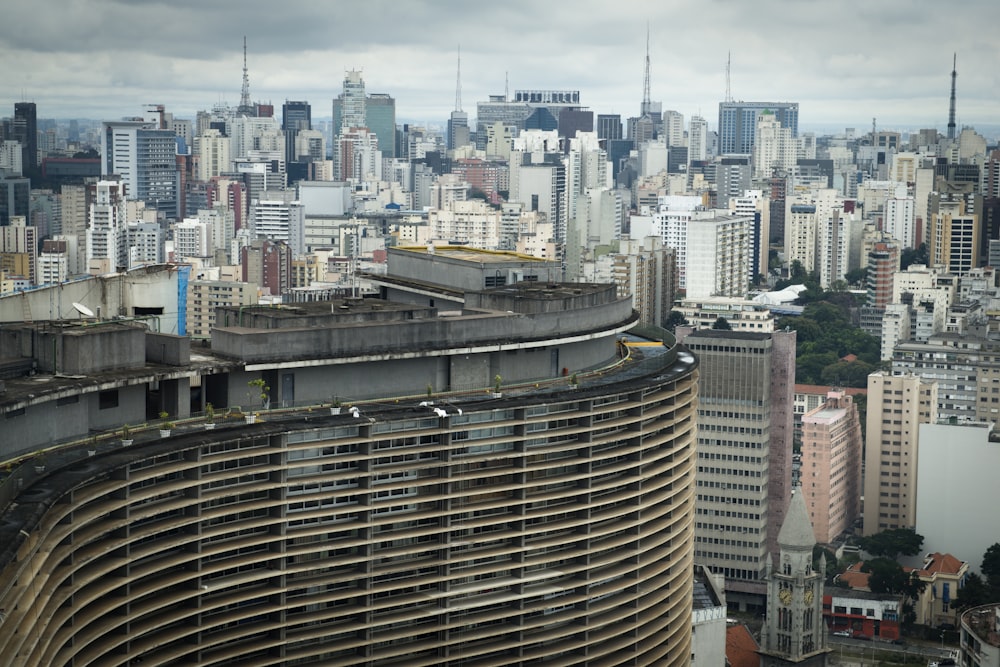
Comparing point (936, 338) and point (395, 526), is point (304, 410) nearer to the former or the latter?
point (395, 526)

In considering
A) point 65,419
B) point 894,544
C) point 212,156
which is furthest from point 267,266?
point 65,419

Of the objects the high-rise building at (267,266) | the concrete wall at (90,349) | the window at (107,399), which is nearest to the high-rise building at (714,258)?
the high-rise building at (267,266)

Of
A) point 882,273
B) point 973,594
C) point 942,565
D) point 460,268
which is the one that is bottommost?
point 973,594

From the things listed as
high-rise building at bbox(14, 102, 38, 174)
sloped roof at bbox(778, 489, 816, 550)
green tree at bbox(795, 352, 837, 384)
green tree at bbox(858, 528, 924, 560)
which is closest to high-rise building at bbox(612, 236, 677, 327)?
green tree at bbox(795, 352, 837, 384)

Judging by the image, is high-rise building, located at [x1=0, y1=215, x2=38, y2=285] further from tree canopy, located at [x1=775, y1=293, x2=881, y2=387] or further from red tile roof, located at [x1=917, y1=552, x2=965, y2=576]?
red tile roof, located at [x1=917, y1=552, x2=965, y2=576]

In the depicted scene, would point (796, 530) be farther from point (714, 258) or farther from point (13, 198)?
point (13, 198)

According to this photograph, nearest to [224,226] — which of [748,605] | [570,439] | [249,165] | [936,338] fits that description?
[249,165]
